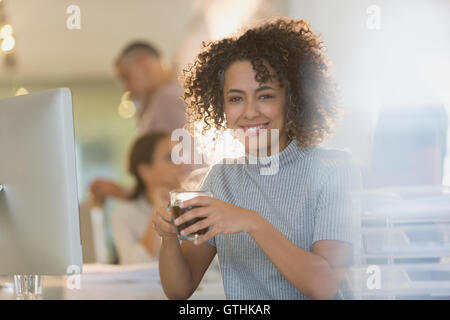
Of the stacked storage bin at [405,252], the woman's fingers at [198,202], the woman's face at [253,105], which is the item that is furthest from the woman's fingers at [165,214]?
the stacked storage bin at [405,252]

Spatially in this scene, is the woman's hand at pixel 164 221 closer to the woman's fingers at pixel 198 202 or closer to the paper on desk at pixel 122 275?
the woman's fingers at pixel 198 202

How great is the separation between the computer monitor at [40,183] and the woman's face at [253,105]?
409 mm

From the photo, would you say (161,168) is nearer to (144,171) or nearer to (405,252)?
(144,171)

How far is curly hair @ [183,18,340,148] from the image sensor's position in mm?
1262

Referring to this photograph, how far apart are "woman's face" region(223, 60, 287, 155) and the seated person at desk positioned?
5.11 feet

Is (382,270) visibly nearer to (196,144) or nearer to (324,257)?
(324,257)

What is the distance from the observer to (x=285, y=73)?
1.26 m

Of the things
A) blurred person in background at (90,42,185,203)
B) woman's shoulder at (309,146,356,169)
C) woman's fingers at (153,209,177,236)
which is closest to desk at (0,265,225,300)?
woman's fingers at (153,209,177,236)

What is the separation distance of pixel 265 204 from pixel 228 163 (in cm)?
16

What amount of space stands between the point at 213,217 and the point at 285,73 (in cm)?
45

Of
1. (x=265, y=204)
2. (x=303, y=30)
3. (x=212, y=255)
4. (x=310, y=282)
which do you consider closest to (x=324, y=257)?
(x=310, y=282)

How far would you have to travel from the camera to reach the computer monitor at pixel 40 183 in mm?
929

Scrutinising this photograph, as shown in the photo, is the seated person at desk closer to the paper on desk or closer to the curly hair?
the paper on desk
